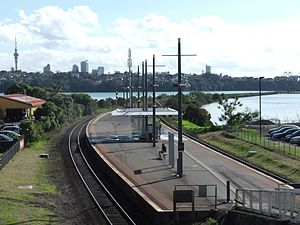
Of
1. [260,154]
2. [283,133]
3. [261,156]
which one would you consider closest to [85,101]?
[283,133]

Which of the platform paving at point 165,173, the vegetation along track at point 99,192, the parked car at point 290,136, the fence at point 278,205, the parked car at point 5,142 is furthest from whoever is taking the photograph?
the parked car at point 290,136

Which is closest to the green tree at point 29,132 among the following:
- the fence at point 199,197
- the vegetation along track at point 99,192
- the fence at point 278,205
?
the vegetation along track at point 99,192

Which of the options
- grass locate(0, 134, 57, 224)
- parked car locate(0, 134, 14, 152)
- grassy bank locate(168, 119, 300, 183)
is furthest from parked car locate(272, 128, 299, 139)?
parked car locate(0, 134, 14, 152)

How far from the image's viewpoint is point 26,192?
3022cm

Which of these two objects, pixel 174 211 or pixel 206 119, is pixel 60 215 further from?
pixel 206 119

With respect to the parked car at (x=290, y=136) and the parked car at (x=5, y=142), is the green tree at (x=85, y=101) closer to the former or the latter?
the parked car at (x=5, y=142)

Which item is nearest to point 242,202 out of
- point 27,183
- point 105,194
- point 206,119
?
point 105,194

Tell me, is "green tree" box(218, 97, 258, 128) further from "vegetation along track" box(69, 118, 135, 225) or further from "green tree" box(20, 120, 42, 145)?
"vegetation along track" box(69, 118, 135, 225)

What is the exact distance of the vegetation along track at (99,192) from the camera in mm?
24359

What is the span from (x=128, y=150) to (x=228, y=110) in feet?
106

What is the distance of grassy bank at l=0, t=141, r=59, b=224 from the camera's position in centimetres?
2408

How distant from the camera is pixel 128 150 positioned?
158ft

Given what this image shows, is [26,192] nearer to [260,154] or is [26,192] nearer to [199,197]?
[199,197]

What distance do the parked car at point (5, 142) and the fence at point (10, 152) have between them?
0.69 m
